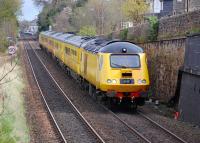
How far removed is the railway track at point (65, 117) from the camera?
15.4 metres

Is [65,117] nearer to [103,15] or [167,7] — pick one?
[167,7]

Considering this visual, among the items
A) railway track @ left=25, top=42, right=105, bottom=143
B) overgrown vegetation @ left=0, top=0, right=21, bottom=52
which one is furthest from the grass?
overgrown vegetation @ left=0, top=0, right=21, bottom=52

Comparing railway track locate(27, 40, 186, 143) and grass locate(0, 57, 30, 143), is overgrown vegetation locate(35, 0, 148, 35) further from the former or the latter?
railway track locate(27, 40, 186, 143)

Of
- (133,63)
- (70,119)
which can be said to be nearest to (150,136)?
(70,119)

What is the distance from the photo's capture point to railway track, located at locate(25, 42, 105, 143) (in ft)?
50.4

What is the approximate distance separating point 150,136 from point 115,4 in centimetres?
4774

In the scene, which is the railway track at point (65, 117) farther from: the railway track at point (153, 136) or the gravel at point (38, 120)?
the railway track at point (153, 136)

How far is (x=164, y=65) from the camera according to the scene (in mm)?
22203

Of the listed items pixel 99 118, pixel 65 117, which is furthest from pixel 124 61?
pixel 65 117

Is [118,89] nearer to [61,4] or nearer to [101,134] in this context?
[101,134]

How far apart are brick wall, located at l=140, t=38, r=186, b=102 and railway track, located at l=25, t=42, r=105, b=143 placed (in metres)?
3.91

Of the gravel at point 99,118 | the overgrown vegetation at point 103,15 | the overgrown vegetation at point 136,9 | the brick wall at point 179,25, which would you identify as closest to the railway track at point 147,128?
the gravel at point 99,118

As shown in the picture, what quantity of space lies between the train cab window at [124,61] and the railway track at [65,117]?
2395 millimetres

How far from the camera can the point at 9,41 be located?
5797cm
